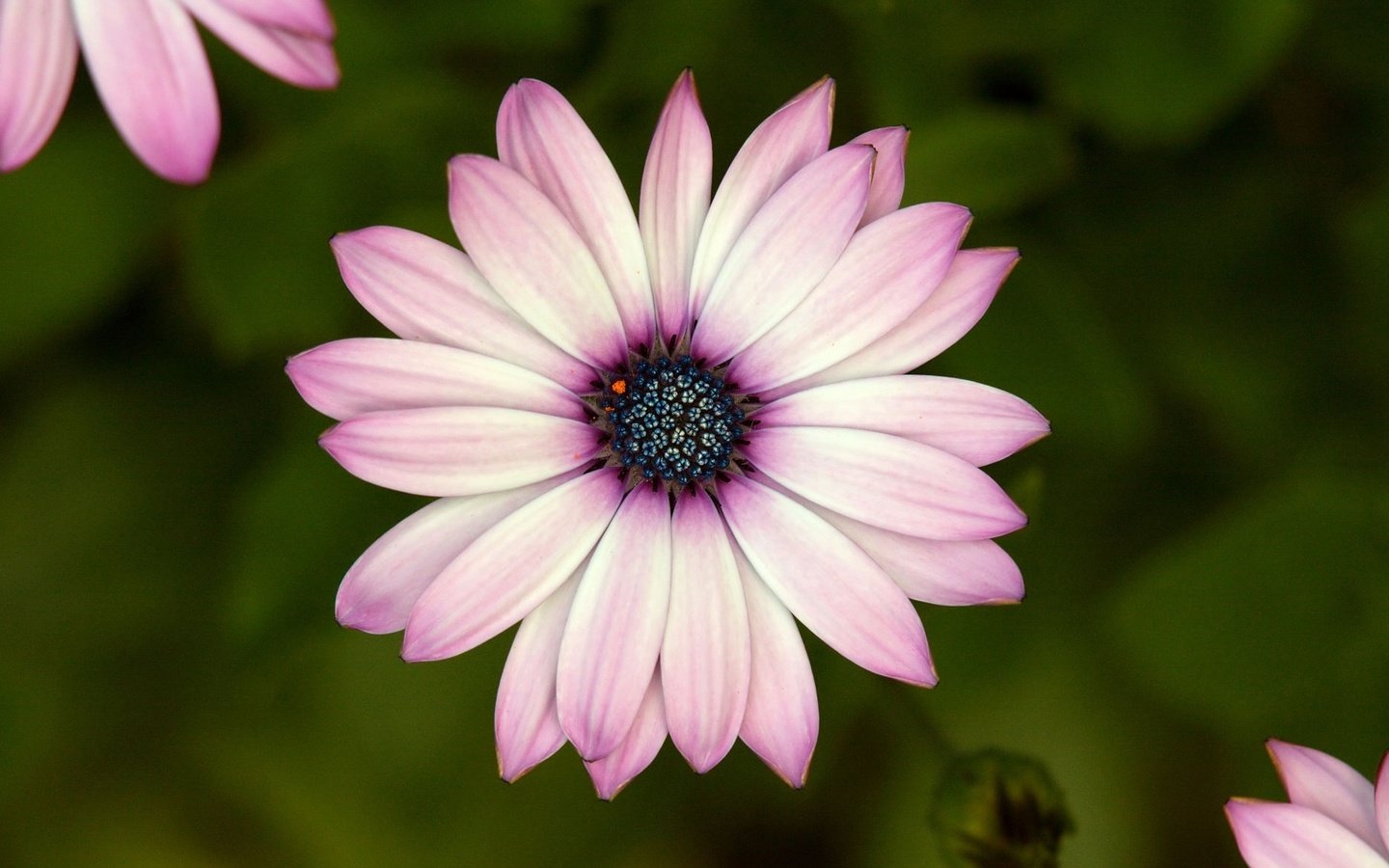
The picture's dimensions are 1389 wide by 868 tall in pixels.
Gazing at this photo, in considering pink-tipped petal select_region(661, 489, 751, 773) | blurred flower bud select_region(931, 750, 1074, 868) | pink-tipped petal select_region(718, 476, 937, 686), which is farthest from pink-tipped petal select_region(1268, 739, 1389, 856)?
pink-tipped petal select_region(661, 489, 751, 773)

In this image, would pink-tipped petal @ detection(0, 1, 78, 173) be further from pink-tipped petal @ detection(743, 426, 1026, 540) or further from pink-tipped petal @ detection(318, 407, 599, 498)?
pink-tipped petal @ detection(743, 426, 1026, 540)

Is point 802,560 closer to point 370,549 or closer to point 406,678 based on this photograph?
point 370,549

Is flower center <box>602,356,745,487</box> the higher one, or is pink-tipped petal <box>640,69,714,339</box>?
pink-tipped petal <box>640,69,714,339</box>

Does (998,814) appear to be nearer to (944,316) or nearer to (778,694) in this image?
(778,694)

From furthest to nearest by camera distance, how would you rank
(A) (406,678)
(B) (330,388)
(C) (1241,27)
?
(A) (406,678) < (C) (1241,27) < (B) (330,388)

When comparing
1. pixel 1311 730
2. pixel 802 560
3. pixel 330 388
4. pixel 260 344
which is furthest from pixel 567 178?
pixel 1311 730

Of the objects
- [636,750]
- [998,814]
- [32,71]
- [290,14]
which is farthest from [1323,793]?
[32,71]
